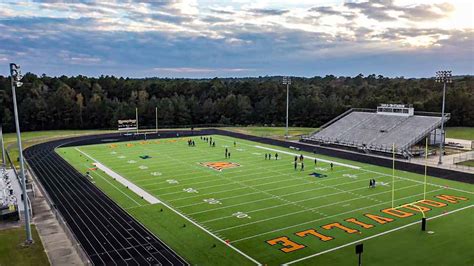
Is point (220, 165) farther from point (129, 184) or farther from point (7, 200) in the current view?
point (7, 200)

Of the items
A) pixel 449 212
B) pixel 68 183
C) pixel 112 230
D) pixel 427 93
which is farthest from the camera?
pixel 427 93

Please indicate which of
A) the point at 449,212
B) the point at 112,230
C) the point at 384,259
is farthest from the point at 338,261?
the point at 112,230

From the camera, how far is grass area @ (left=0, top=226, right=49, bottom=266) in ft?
63.6

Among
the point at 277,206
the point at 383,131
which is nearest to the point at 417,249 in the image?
the point at 277,206

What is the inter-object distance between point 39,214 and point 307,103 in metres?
67.5

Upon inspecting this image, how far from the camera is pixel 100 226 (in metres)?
24.5

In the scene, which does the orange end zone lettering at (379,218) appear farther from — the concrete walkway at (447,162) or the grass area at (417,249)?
the concrete walkway at (447,162)

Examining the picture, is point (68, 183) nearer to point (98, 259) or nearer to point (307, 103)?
point (98, 259)

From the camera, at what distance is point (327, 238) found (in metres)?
22.0

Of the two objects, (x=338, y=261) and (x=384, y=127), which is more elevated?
(x=384, y=127)

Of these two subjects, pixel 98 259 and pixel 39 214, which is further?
pixel 39 214

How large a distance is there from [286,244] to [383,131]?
3791cm

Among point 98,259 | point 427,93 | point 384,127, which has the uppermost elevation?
point 427,93

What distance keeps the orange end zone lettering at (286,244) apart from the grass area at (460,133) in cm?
4917
